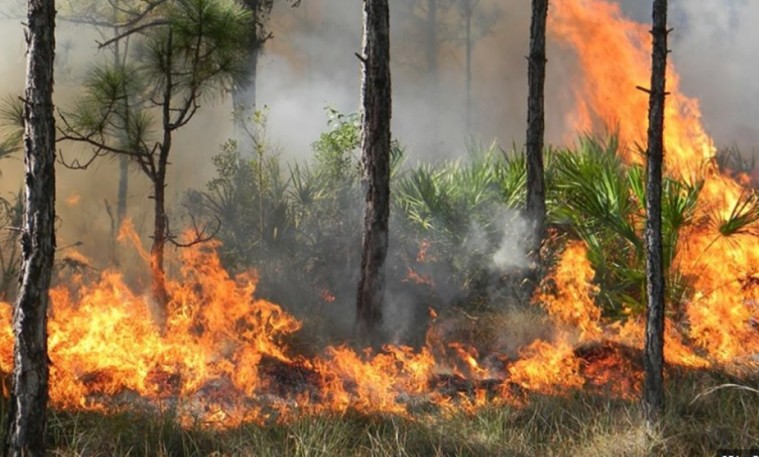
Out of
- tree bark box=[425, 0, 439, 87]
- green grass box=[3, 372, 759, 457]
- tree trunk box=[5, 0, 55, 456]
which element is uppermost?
tree bark box=[425, 0, 439, 87]

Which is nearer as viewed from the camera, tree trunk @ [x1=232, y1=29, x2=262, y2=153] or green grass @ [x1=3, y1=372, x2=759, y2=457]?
green grass @ [x1=3, y1=372, x2=759, y2=457]

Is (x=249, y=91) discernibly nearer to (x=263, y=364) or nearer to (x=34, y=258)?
(x=263, y=364)

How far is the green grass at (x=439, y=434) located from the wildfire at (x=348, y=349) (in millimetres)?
371

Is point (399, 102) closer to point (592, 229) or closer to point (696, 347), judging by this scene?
point (592, 229)

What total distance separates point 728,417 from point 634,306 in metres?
2.87

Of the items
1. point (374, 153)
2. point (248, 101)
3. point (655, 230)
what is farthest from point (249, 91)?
point (655, 230)

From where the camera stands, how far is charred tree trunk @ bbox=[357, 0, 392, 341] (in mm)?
9742

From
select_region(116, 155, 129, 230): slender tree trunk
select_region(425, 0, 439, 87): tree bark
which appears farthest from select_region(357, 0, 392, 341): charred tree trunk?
select_region(425, 0, 439, 87): tree bark

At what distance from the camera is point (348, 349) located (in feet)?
30.7

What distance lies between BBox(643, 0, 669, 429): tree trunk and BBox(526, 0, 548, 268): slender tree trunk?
4.22m

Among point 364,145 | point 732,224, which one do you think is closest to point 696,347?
point 732,224

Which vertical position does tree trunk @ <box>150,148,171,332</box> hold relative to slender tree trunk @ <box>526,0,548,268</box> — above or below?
below

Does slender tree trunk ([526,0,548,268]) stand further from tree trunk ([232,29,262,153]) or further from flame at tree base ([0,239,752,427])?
tree trunk ([232,29,262,153])

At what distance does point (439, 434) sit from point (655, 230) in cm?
232
